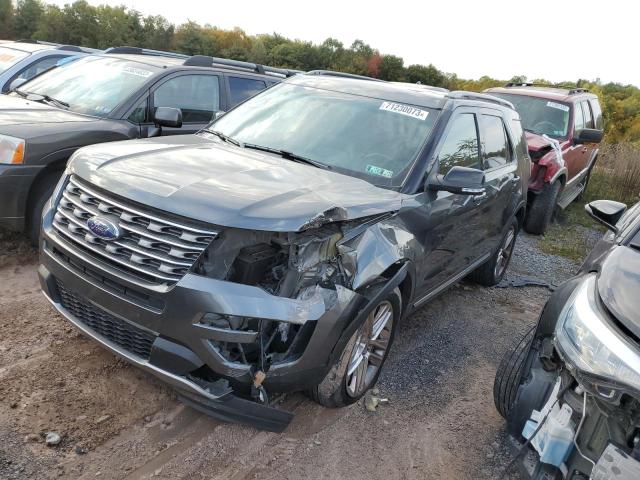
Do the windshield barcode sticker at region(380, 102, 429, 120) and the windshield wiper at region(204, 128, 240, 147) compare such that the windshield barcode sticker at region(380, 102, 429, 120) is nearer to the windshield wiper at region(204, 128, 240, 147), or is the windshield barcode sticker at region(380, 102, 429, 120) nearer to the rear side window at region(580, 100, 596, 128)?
the windshield wiper at region(204, 128, 240, 147)

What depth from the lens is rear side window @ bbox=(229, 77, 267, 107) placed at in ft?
21.4

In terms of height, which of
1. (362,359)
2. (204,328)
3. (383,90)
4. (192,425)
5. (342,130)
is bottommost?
(192,425)

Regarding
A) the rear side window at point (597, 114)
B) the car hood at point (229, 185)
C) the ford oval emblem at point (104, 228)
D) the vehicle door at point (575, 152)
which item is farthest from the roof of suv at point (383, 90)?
the rear side window at point (597, 114)

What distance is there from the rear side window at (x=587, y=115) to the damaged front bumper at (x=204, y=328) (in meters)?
8.27

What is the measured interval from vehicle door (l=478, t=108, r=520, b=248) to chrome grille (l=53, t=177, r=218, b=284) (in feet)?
8.92

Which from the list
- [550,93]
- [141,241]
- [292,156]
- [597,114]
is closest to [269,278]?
[141,241]

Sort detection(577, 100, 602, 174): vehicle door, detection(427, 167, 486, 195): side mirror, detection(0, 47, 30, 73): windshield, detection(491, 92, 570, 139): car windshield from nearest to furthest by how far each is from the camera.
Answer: detection(427, 167, 486, 195): side mirror < detection(0, 47, 30, 73): windshield < detection(491, 92, 570, 139): car windshield < detection(577, 100, 602, 174): vehicle door

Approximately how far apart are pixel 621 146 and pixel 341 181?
37.2 ft

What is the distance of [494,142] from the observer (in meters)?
4.75

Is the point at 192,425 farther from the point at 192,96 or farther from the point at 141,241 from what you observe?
the point at 192,96

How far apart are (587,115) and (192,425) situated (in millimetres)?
9187

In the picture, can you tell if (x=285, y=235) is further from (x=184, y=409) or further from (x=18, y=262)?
(x=18, y=262)

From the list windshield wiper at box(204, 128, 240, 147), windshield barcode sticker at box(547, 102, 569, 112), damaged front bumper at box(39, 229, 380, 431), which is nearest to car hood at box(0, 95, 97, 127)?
windshield wiper at box(204, 128, 240, 147)

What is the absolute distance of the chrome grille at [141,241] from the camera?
243 cm
